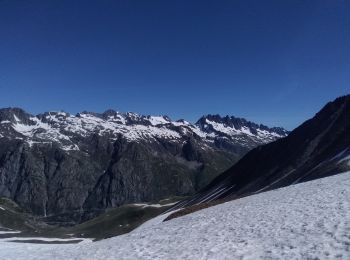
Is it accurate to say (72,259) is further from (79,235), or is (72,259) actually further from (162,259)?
(79,235)

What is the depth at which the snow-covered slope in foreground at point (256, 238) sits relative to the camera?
59.4 feet

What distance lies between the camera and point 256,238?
69.3 feet

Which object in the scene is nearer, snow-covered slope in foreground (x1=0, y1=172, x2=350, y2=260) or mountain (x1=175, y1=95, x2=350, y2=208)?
snow-covered slope in foreground (x1=0, y1=172, x2=350, y2=260)

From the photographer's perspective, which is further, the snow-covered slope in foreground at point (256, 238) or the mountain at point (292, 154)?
the mountain at point (292, 154)

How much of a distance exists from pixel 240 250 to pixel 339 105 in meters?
134

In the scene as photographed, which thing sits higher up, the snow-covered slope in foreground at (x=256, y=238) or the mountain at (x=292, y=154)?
the mountain at (x=292, y=154)

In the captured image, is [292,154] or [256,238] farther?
[292,154]

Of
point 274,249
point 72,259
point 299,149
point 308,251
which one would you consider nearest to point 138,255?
point 72,259

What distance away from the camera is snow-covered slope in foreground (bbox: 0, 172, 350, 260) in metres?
18.1

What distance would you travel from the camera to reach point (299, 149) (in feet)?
405

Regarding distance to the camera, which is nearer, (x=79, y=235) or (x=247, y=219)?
(x=247, y=219)

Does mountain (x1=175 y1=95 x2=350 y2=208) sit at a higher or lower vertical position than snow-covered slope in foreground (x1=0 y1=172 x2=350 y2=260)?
higher

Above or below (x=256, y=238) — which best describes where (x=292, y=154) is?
above

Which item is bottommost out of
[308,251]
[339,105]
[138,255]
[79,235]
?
[308,251]
